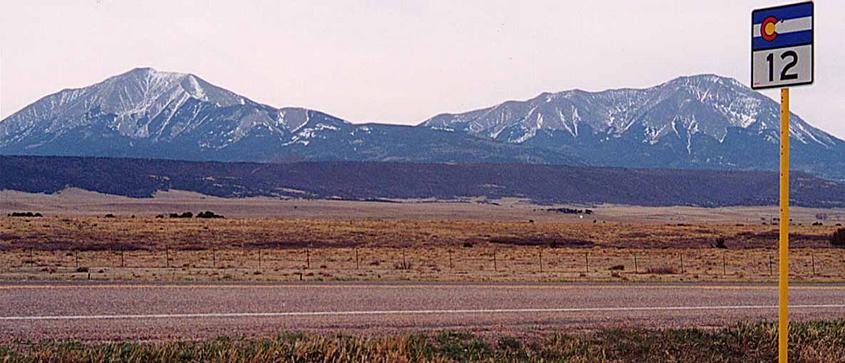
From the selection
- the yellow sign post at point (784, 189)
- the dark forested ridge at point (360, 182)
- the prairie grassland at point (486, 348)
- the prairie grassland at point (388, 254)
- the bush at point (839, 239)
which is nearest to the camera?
the yellow sign post at point (784, 189)

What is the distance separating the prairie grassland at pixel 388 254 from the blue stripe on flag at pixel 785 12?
1249 centimetres

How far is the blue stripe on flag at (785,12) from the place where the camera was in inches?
293

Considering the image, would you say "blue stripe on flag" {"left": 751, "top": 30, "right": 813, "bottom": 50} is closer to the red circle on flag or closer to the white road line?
the red circle on flag

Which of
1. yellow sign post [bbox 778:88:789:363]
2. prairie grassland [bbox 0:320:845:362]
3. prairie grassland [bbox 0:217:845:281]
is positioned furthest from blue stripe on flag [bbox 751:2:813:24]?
prairie grassland [bbox 0:217:845:281]

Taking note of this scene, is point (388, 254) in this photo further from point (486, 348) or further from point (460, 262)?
point (486, 348)

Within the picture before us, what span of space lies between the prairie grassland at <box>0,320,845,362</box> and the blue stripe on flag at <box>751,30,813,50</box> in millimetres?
3097

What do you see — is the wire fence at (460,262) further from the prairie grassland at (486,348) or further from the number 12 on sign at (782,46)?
the number 12 on sign at (782,46)

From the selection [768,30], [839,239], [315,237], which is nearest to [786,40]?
[768,30]

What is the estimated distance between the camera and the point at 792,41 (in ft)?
24.6

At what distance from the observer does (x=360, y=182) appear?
18262cm

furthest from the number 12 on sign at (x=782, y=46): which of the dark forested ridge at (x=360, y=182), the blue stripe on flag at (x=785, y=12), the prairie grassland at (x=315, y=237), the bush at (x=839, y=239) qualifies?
the dark forested ridge at (x=360, y=182)

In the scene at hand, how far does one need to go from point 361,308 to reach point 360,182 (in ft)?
557

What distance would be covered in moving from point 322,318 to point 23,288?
536cm

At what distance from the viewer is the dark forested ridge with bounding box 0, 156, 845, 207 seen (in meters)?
154
